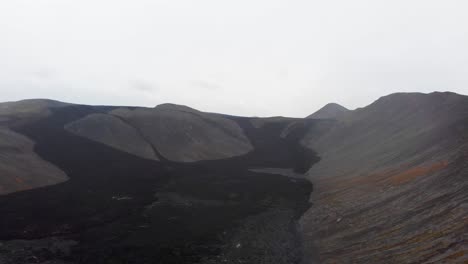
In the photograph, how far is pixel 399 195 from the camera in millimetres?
44281

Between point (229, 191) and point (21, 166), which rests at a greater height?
point (21, 166)

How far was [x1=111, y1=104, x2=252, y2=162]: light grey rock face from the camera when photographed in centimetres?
10204

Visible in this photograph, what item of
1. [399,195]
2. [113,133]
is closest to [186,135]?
[113,133]

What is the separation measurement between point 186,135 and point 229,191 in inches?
1913

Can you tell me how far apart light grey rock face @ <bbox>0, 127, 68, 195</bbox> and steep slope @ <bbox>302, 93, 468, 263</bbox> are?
46.0 metres

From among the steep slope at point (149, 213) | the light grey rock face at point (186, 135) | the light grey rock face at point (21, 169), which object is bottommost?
the steep slope at point (149, 213)

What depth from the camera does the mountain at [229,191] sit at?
36.4m

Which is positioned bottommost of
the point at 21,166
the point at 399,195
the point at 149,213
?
the point at 149,213

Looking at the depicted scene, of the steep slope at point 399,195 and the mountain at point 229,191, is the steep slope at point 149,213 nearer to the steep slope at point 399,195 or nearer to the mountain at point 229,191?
the mountain at point 229,191

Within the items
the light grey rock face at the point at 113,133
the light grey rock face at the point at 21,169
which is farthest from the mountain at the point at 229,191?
the light grey rock face at the point at 113,133

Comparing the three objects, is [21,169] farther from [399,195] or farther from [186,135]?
[399,195]

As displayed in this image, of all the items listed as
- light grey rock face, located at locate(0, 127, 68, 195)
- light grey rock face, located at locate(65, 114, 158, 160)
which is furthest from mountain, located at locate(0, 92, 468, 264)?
light grey rock face, located at locate(65, 114, 158, 160)

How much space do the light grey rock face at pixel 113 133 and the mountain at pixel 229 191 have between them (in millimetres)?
564

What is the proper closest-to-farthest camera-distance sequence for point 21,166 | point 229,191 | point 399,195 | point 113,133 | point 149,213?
point 399,195 → point 149,213 → point 229,191 → point 21,166 → point 113,133
